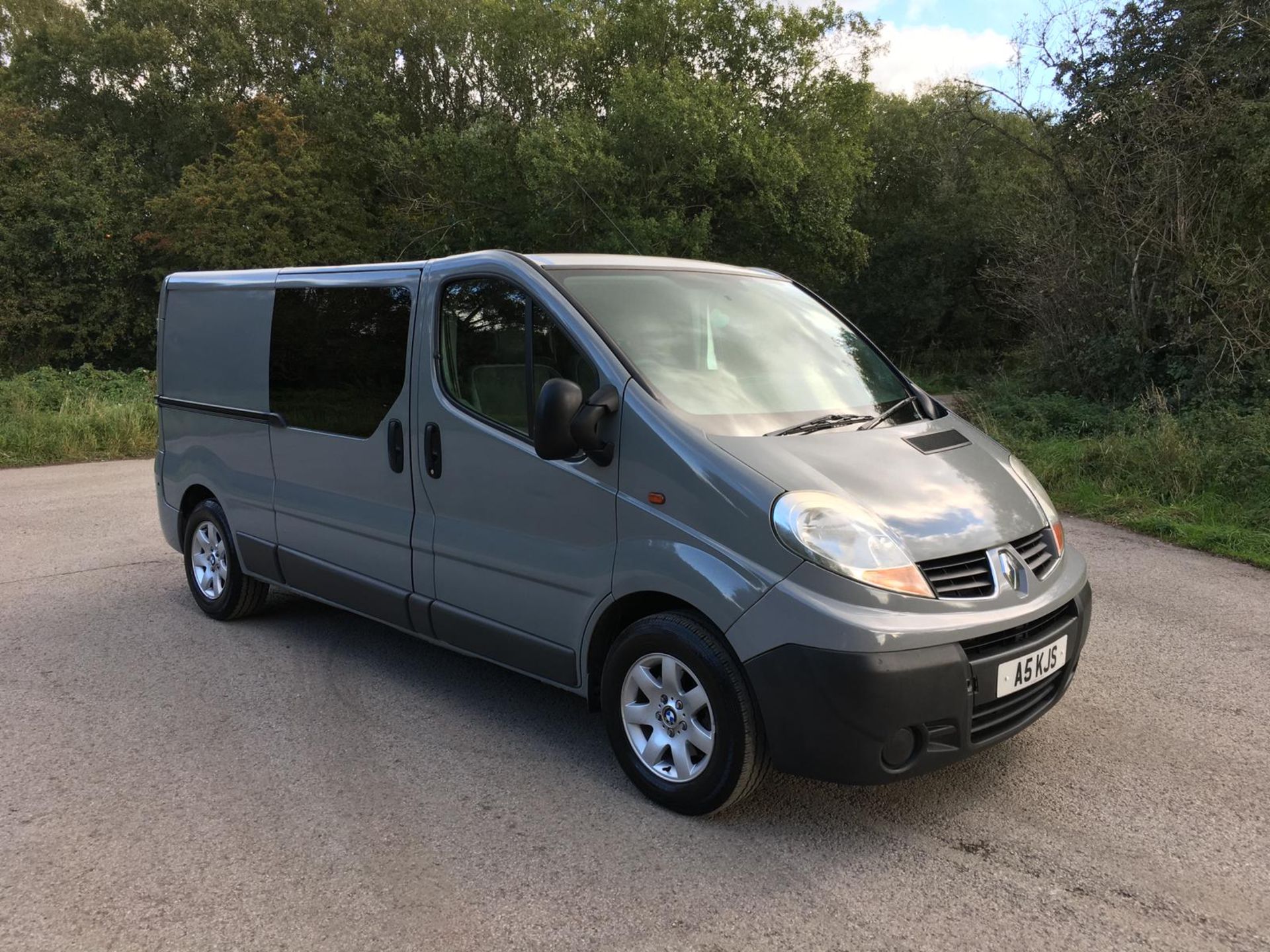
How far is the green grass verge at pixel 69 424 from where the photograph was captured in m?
12.9

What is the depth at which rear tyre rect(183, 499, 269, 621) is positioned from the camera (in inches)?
217

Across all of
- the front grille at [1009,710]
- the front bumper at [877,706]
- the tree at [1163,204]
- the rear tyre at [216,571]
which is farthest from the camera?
the tree at [1163,204]

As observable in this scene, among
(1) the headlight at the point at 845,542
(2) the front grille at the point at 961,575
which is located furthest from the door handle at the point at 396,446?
(2) the front grille at the point at 961,575

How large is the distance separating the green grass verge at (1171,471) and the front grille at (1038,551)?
4.29 meters

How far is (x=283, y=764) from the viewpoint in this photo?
3.74 metres

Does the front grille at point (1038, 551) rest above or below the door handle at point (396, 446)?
below

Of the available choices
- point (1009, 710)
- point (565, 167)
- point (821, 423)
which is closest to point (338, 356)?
point (821, 423)

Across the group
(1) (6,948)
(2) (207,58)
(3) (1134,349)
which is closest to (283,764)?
(1) (6,948)

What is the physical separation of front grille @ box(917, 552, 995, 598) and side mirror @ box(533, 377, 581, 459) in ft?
4.08

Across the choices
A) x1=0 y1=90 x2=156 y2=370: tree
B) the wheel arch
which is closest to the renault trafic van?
the wheel arch

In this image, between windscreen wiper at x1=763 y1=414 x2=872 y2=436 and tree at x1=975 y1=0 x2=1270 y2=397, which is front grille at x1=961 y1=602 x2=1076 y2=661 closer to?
windscreen wiper at x1=763 y1=414 x2=872 y2=436

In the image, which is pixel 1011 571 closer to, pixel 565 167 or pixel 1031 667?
pixel 1031 667

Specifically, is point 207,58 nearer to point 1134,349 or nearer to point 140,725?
point 1134,349

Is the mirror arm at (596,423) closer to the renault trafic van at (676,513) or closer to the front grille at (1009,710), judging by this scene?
the renault trafic van at (676,513)
